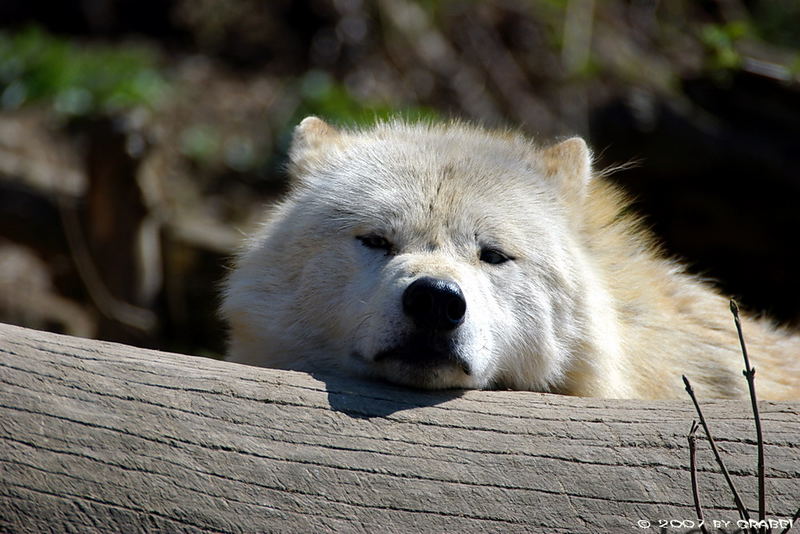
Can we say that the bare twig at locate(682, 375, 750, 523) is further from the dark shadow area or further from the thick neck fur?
the thick neck fur

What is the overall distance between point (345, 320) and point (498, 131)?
1788mm

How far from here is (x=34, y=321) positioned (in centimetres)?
922

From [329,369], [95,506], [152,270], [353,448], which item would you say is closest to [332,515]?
[353,448]

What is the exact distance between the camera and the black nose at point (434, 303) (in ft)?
10.4

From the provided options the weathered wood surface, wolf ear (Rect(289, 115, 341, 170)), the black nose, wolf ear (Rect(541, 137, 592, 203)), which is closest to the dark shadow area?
the weathered wood surface

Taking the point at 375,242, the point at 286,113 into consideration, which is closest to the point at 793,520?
the point at 375,242

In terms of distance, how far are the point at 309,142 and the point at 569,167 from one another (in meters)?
1.35

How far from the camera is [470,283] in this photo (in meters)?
3.43

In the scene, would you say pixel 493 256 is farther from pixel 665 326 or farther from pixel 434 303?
pixel 665 326

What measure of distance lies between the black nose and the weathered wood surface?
15.0 inches

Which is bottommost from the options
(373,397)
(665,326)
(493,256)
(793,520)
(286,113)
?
(286,113)

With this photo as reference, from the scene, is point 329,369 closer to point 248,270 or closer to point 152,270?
point 248,270

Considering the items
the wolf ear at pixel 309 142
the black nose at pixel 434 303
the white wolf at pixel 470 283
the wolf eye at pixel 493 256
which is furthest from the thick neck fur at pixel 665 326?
the wolf ear at pixel 309 142

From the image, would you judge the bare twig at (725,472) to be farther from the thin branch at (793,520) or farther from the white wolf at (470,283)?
the white wolf at (470,283)
